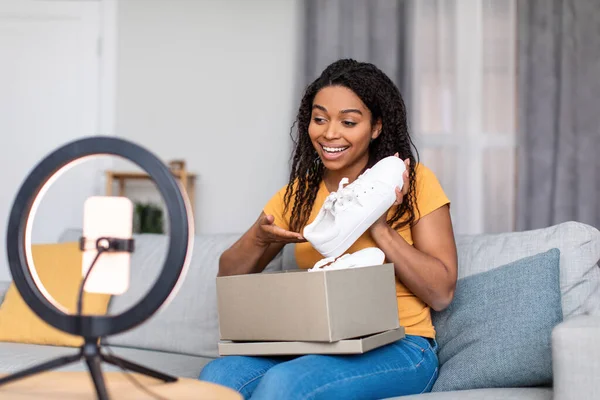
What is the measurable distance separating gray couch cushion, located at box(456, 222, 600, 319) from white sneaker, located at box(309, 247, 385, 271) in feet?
1.55

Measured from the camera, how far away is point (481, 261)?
1908 millimetres

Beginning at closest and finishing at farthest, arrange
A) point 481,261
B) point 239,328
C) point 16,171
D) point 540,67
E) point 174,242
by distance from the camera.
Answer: point 174,242
point 239,328
point 481,261
point 540,67
point 16,171

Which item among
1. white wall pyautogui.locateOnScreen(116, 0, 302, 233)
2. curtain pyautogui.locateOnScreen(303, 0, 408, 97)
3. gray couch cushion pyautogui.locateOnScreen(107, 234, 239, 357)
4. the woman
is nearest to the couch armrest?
the woman

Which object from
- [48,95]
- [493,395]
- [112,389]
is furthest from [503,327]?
[48,95]

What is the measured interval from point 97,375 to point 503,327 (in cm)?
109

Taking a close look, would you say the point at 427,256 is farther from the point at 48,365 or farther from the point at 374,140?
the point at 48,365

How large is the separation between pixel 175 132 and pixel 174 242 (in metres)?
3.26

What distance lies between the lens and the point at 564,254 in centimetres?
181

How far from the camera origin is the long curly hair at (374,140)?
71.0 inches

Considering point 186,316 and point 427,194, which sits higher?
point 427,194

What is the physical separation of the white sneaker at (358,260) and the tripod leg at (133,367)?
0.58 metres

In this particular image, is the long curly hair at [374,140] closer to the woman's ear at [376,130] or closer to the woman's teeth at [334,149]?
the woman's ear at [376,130]

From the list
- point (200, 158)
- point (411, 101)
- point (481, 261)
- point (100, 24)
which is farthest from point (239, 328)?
point (100, 24)

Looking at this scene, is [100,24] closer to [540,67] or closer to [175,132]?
[175,132]
